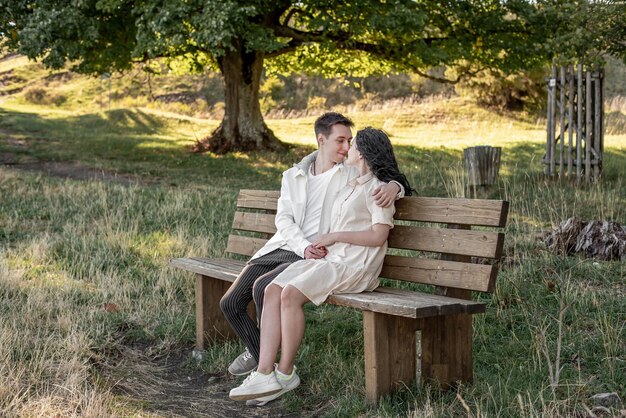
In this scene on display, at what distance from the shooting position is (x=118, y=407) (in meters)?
4.33

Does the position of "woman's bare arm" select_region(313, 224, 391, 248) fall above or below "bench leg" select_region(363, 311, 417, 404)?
above

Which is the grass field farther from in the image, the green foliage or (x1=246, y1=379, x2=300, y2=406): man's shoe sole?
the green foliage

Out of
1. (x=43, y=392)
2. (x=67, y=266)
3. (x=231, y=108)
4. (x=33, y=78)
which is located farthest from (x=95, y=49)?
(x=33, y=78)

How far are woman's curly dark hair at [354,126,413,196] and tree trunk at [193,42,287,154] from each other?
51.3 ft

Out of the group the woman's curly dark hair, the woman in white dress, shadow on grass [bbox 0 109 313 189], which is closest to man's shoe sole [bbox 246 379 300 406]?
the woman in white dress

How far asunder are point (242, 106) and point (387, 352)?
1666cm

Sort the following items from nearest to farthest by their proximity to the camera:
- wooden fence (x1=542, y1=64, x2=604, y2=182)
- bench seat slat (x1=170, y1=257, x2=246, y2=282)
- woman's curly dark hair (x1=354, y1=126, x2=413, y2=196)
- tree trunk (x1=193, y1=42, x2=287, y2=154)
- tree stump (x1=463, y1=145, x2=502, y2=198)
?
woman's curly dark hair (x1=354, y1=126, x2=413, y2=196)
bench seat slat (x1=170, y1=257, x2=246, y2=282)
tree stump (x1=463, y1=145, x2=502, y2=198)
wooden fence (x1=542, y1=64, x2=604, y2=182)
tree trunk (x1=193, y1=42, x2=287, y2=154)

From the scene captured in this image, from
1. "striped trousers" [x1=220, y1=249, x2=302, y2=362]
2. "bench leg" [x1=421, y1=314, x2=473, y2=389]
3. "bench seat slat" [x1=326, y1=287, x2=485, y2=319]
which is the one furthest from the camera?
"striped trousers" [x1=220, y1=249, x2=302, y2=362]

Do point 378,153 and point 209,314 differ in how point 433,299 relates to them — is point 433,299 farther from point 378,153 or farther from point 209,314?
point 209,314

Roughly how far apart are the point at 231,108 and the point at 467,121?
1189cm

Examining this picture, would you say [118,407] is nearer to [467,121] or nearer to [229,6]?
[229,6]

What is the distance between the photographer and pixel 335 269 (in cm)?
452

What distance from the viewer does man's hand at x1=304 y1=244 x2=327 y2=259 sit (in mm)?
4719

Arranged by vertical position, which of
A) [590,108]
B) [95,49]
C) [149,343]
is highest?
[95,49]
